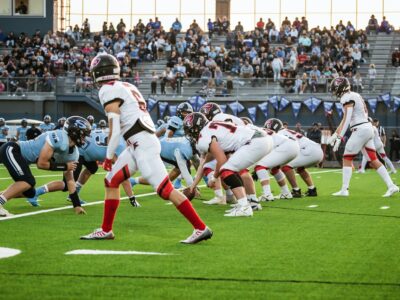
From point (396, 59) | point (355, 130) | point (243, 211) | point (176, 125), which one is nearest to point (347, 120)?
point (355, 130)

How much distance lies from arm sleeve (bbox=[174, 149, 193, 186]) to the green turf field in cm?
187

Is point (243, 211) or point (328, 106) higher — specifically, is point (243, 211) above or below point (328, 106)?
below

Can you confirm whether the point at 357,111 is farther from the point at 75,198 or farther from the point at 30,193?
the point at 30,193

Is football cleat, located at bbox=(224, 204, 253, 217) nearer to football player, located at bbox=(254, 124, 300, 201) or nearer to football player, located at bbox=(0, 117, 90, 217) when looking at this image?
football player, located at bbox=(0, 117, 90, 217)

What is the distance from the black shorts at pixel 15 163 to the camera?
11547 mm

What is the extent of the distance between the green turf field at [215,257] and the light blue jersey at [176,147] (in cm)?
231

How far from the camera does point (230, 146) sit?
39.2ft

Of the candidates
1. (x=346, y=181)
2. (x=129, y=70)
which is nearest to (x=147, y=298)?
(x=346, y=181)

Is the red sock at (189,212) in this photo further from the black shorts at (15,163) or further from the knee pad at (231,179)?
the black shorts at (15,163)

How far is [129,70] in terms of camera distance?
38.9 meters

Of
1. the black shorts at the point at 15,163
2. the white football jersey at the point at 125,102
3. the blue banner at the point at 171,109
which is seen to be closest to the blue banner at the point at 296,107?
the blue banner at the point at 171,109

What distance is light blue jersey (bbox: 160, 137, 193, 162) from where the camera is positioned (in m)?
15.2

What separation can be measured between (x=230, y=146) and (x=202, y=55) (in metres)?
28.4

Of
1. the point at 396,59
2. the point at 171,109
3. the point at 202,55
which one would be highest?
the point at 202,55
